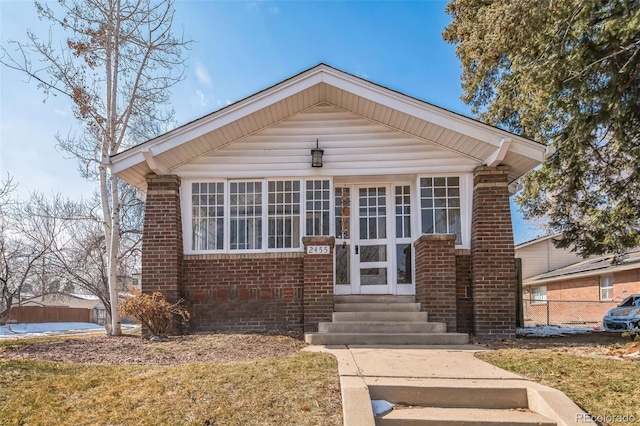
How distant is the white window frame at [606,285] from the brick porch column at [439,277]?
56.4 feet

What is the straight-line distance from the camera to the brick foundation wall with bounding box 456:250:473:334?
8062mm

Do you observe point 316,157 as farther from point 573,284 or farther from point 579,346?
point 573,284

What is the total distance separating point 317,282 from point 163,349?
274 cm

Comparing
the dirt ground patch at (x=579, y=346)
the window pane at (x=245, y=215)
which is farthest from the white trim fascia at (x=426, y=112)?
the dirt ground patch at (x=579, y=346)

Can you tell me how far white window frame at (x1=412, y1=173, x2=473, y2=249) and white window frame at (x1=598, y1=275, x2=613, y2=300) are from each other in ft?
54.1

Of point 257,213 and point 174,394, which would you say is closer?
point 174,394

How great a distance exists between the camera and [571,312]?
73.4 feet

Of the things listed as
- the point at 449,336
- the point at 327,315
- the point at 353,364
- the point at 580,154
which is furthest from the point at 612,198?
the point at 353,364

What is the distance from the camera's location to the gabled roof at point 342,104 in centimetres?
781

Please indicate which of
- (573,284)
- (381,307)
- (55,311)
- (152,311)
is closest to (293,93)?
(381,307)

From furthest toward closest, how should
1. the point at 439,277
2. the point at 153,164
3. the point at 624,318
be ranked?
the point at 624,318 < the point at 153,164 < the point at 439,277

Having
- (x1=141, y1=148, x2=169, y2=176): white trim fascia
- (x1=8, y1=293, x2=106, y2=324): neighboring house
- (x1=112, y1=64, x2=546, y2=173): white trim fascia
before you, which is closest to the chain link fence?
(x1=112, y1=64, x2=546, y2=173): white trim fascia

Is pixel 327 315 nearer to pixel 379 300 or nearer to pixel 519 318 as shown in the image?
pixel 379 300

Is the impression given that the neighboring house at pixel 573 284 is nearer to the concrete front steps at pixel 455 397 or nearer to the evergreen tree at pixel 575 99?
the evergreen tree at pixel 575 99
